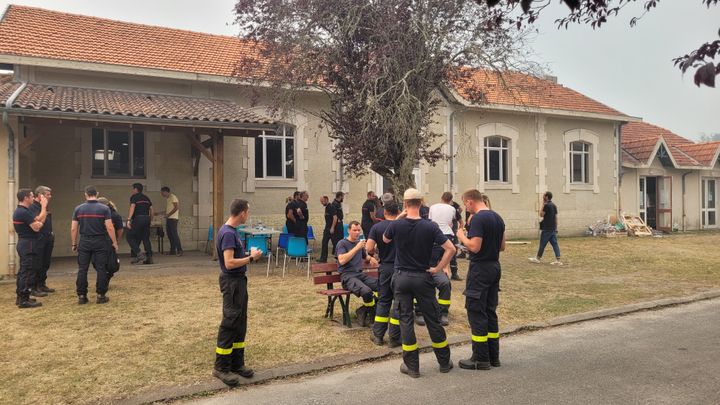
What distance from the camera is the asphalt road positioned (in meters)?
4.27

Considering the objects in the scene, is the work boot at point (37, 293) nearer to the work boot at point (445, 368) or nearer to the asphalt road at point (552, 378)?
the asphalt road at point (552, 378)

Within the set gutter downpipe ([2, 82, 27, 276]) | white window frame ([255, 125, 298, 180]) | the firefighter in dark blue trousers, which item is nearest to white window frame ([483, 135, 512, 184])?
white window frame ([255, 125, 298, 180])

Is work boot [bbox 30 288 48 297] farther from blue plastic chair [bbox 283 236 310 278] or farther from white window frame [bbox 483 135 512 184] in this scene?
white window frame [bbox 483 135 512 184]

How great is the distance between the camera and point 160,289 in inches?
339

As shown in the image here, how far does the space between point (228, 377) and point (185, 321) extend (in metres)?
2.28

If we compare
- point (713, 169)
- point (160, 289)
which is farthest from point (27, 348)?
point (713, 169)

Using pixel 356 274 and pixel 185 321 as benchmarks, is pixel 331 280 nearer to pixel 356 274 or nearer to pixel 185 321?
pixel 356 274

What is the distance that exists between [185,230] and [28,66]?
523cm

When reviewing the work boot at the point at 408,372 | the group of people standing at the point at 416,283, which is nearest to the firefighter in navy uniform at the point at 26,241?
the group of people standing at the point at 416,283

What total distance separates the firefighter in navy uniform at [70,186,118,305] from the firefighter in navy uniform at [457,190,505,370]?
5249 millimetres

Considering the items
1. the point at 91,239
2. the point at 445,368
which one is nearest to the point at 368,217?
the point at 91,239

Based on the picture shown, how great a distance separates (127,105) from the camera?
35.8 ft

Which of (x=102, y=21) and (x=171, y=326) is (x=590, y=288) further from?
(x=102, y=21)

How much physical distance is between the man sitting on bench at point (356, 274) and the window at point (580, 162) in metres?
15.5
